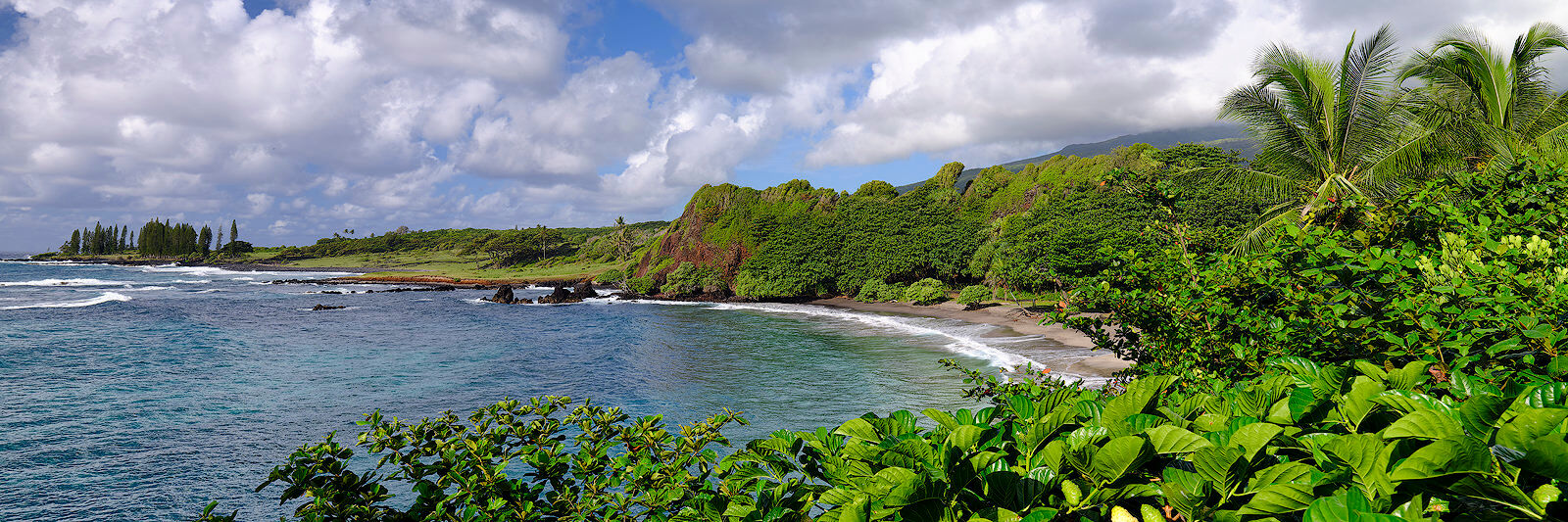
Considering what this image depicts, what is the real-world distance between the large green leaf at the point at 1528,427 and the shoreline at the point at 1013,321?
35.2ft

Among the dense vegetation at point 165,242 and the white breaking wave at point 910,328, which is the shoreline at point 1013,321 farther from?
the dense vegetation at point 165,242

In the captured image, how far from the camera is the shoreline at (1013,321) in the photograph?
21.9m

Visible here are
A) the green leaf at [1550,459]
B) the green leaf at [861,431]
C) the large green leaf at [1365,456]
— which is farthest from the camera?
the green leaf at [861,431]

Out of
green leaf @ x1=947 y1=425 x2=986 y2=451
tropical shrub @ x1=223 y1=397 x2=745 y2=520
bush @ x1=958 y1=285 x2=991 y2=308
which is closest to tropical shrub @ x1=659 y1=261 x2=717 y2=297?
bush @ x1=958 y1=285 x2=991 y2=308

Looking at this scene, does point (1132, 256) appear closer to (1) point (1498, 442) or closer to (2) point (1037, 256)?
(1) point (1498, 442)

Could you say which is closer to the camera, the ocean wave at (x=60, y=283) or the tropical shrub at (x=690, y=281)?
the tropical shrub at (x=690, y=281)

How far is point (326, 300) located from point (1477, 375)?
72.4 meters

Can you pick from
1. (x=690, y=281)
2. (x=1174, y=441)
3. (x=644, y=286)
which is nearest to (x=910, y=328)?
(x=690, y=281)

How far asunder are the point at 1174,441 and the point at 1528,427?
59 centimetres

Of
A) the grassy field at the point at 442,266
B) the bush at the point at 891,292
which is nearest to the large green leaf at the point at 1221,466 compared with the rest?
the bush at the point at 891,292

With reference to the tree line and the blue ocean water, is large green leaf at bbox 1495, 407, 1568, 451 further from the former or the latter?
the tree line

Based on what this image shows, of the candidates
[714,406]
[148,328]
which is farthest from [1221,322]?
[148,328]

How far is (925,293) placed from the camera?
4697 cm

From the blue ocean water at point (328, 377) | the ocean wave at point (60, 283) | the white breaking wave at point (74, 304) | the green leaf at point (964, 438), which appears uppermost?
the green leaf at point (964, 438)
